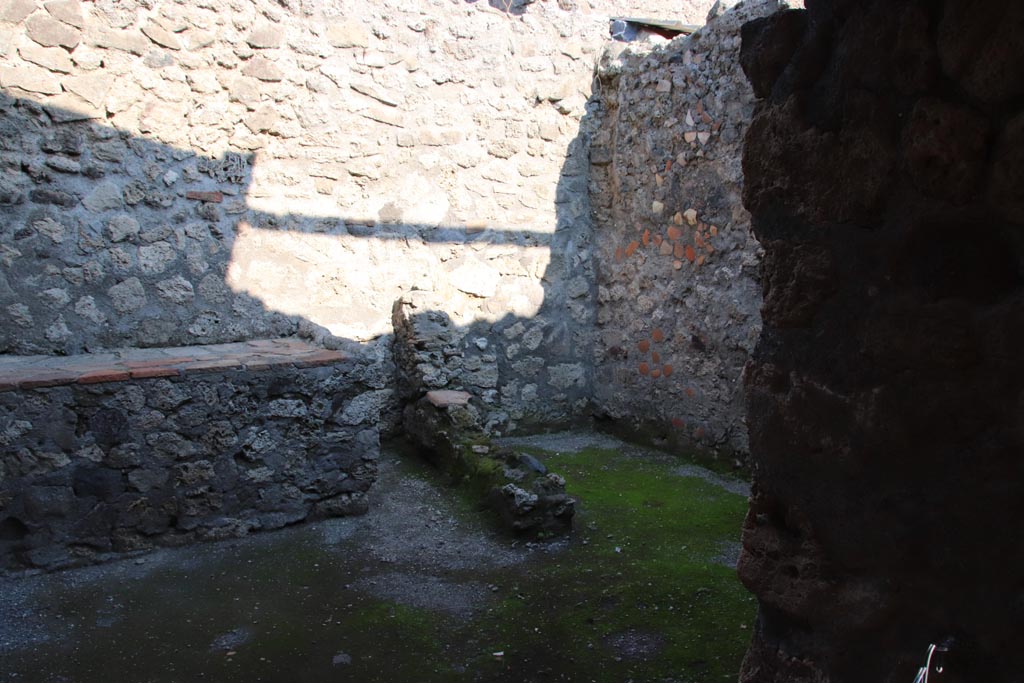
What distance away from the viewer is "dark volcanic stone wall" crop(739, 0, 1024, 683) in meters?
1.20

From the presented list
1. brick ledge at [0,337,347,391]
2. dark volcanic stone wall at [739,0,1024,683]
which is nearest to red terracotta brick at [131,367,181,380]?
brick ledge at [0,337,347,391]

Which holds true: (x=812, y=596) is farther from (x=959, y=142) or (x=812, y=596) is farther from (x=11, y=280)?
(x=11, y=280)

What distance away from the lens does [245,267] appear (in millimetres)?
4602

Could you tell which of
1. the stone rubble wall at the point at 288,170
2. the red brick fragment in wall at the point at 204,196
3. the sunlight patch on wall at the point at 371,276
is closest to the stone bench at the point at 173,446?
the stone rubble wall at the point at 288,170

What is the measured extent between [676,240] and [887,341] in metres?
3.70

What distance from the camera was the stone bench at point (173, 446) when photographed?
327 centimetres

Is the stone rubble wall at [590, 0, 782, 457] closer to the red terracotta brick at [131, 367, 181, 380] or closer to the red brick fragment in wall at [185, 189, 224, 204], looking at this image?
the red brick fragment in wall at [185, 189, 224, 204]

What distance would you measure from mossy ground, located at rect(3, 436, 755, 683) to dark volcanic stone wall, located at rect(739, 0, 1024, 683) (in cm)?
116

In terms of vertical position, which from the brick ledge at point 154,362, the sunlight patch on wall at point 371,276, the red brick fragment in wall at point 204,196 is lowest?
the brick ledge at point 154,362

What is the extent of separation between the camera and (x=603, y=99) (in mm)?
5570

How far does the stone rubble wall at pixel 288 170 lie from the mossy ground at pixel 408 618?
160 centimetres

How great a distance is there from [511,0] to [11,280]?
3.90 meters

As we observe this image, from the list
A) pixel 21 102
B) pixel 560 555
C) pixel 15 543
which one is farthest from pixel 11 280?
pixel 560 555

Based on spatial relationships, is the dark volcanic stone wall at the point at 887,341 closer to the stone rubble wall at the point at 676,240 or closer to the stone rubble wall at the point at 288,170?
the stone rubble wall at the point at 676,240
